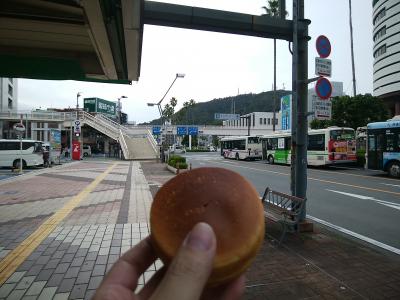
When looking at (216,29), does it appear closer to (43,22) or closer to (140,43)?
(140,43)

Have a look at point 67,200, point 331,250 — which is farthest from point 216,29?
point 67,200

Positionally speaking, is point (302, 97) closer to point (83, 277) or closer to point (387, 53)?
point (83, 277)

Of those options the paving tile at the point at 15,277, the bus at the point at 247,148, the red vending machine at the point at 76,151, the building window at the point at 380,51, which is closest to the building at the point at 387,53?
the building window at the point at 380,51

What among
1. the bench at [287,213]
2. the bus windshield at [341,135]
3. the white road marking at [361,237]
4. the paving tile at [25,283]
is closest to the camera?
the paving tile at [25,283]

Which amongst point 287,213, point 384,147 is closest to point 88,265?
point 287,213

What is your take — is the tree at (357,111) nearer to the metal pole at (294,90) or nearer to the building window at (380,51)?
the metal pole at (294,90)

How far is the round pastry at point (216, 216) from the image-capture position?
1102 mm

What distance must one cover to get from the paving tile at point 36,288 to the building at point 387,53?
5128cm

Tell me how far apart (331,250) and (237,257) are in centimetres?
521

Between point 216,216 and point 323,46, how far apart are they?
636 cm

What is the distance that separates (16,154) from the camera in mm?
23688

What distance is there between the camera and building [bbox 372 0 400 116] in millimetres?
48312

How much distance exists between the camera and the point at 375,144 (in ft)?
59.0

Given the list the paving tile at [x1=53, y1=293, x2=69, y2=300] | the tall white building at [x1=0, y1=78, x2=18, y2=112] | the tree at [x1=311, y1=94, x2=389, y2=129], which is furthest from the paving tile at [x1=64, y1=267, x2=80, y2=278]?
the tall white building at [x1=0, y1=78, x2=18, y2=112]
